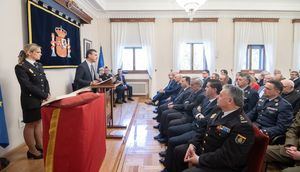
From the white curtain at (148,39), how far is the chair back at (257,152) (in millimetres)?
6608

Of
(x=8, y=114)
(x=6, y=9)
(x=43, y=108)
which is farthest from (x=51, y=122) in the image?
(x=6, y=9)

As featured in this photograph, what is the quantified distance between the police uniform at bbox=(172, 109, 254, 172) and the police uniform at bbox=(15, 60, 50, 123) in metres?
1.94

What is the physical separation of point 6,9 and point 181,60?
609 centimetres

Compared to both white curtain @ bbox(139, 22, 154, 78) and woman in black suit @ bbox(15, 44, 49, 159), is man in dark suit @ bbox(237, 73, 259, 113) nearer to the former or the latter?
woman in black suit @ bbox(15, 44, 49, 159)

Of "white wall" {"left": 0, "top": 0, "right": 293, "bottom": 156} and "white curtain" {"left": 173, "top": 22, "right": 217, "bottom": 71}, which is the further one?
"white curtain" {"left": 173, "top": 22, "right": 217, "bottom": 71}

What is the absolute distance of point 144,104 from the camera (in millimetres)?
7398

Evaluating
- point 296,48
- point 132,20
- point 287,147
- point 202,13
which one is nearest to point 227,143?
point 287,147

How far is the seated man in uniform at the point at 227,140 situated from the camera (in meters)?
1.75

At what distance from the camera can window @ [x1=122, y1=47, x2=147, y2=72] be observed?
845 cm

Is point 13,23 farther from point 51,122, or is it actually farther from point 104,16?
point 104,16

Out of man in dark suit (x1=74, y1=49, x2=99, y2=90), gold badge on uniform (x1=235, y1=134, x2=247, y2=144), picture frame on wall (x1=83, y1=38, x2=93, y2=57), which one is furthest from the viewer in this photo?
picture frame on wall (x1=83, y1=38, x2=93, y2=57)

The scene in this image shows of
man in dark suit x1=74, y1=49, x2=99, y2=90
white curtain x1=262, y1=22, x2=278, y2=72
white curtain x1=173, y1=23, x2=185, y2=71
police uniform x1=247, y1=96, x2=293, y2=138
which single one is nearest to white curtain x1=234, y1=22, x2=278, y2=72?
white curtain x1=262, y1=22, x2=278, y2=72

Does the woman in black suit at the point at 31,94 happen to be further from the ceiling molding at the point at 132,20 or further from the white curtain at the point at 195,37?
the white curtain at the point at 195,37

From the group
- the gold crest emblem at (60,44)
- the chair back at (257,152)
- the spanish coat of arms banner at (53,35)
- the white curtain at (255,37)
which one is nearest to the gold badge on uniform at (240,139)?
the chair back at (257,152)
